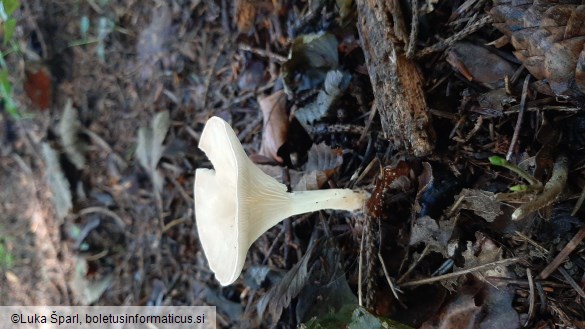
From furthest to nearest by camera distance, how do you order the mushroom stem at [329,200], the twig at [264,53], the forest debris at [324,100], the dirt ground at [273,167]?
the twig at [264,53] < the forest debris at [324,100] < the mushroom stem at [329,200] < the dirt ground at [273,167]

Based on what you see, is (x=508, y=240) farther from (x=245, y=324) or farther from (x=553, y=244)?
(x=245, y=324)

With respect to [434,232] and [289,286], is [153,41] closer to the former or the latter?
[289,286]

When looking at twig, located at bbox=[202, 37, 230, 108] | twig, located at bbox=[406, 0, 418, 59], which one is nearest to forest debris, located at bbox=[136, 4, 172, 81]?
twig, located at bbox=[202, 37, 230, 108]

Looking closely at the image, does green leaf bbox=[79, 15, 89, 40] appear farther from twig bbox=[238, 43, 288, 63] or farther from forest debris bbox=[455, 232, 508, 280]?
forest debris bbox=[455, 232, 508, 280]

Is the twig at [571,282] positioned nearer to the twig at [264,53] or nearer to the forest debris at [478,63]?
the forest debris at [478,63]

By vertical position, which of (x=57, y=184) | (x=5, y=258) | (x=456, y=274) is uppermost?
(x=456, y=274)

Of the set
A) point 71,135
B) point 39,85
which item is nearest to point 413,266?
point 71,135

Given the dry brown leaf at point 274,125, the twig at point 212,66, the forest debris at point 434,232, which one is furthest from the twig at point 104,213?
the forest debris at point 434,232
